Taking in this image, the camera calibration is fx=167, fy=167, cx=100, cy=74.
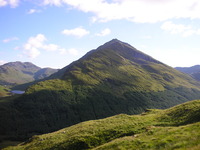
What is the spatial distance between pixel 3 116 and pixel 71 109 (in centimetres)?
6713

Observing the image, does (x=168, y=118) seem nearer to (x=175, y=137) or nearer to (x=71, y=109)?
(x=175, y=137)

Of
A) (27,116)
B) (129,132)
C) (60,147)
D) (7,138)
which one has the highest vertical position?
(129,132)

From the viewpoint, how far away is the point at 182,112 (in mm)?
38875

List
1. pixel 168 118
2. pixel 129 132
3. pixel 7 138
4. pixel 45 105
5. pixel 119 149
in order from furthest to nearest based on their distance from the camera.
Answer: pixel 45 105, pixel 7 138, pixel 168 118, pixel 129 132, pixel 119 149

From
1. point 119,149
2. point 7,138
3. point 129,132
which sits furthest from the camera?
point 7,138

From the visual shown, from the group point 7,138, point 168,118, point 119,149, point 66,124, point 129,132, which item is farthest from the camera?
point 66,124

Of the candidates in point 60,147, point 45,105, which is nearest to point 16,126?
point 45,105

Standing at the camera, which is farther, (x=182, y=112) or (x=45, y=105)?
(x=45, y=105)

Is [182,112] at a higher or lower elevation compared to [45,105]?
higher

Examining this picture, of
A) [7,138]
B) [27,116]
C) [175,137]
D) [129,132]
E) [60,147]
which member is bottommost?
[7,138]

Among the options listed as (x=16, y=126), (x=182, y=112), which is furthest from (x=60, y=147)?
(x=16, y=126)

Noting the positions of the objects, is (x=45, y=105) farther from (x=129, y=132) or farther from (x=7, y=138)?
(x=129, y=132)

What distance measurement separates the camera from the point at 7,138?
142m

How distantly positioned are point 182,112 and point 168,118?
141 inches
